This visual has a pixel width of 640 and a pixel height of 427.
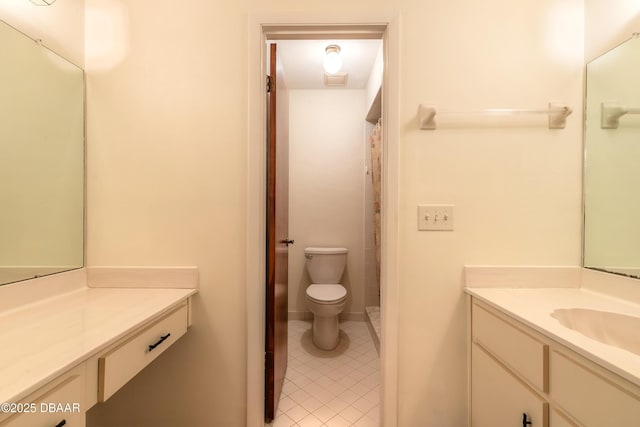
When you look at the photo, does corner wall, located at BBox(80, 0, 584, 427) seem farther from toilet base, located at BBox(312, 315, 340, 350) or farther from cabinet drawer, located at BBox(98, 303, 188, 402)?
toilet base, located at BBox(312, 315, 340, 350)

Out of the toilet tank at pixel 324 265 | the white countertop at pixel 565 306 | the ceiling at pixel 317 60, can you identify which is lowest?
the toilet tank at pixel 324 265

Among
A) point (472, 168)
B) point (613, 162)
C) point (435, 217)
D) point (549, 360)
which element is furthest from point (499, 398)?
point (613, 162)

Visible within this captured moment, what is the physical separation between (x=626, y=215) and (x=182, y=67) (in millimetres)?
2051

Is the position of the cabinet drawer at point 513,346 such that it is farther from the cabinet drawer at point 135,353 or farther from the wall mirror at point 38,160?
the wall mirror at point 38,160

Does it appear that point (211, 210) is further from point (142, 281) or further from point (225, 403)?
point (225, 403)

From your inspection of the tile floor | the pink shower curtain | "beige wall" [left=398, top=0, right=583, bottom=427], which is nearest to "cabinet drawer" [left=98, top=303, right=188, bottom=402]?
the tile floor

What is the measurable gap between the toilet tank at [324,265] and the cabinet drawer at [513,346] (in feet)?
4.84

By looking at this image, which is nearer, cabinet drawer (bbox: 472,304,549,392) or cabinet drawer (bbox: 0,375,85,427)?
cabinet drawer (bbox: 0,375,85,427)

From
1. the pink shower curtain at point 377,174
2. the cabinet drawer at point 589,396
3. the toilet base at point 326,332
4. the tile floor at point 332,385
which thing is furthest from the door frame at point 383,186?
the pink shower curtain at point 377,174

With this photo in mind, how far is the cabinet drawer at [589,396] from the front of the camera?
622 millimetres

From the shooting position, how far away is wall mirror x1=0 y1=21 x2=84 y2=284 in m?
0.98

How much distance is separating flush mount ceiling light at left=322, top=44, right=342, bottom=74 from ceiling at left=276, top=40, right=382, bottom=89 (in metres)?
0.04

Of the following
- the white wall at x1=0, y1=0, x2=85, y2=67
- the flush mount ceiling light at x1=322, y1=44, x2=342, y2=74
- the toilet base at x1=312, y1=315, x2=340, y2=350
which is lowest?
the toilet base at x1=312, y1=315, x2=340, y2=350

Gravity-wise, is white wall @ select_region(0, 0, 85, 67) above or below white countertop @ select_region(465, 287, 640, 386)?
above
